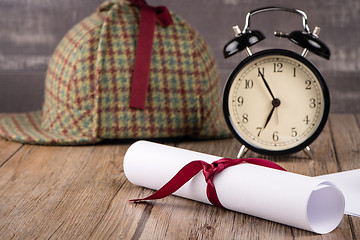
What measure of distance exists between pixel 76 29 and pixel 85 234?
78 centimetres

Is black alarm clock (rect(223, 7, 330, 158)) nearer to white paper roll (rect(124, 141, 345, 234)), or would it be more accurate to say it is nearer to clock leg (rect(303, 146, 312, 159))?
clock leg (rect(303, 146, 312, 159))

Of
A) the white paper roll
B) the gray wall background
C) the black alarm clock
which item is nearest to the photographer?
the white paper roll

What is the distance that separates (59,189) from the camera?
3.67 ft

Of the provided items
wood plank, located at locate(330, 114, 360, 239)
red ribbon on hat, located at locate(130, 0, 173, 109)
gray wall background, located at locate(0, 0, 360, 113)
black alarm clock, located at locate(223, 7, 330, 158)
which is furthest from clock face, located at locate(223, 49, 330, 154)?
gray wall background, located at locate(0, 0, 360, 113)

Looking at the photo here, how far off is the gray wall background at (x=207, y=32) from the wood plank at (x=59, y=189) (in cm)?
68

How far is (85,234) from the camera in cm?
90

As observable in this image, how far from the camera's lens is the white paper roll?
0.88 meters

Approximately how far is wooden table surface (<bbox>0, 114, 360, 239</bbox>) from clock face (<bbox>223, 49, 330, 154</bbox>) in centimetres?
7

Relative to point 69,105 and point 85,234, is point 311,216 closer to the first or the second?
point 85,234

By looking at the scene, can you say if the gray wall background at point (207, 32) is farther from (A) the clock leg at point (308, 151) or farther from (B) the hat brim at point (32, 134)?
(A) the clock leg at point (308, 151)

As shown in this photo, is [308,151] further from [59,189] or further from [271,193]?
[59,189]

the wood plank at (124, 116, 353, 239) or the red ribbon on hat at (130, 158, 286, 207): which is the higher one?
the red ribbon on hat at (130, 158, 286, 207)

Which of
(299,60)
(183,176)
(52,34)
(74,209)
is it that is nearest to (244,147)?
(299,60)

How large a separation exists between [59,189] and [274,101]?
0.54 meters
